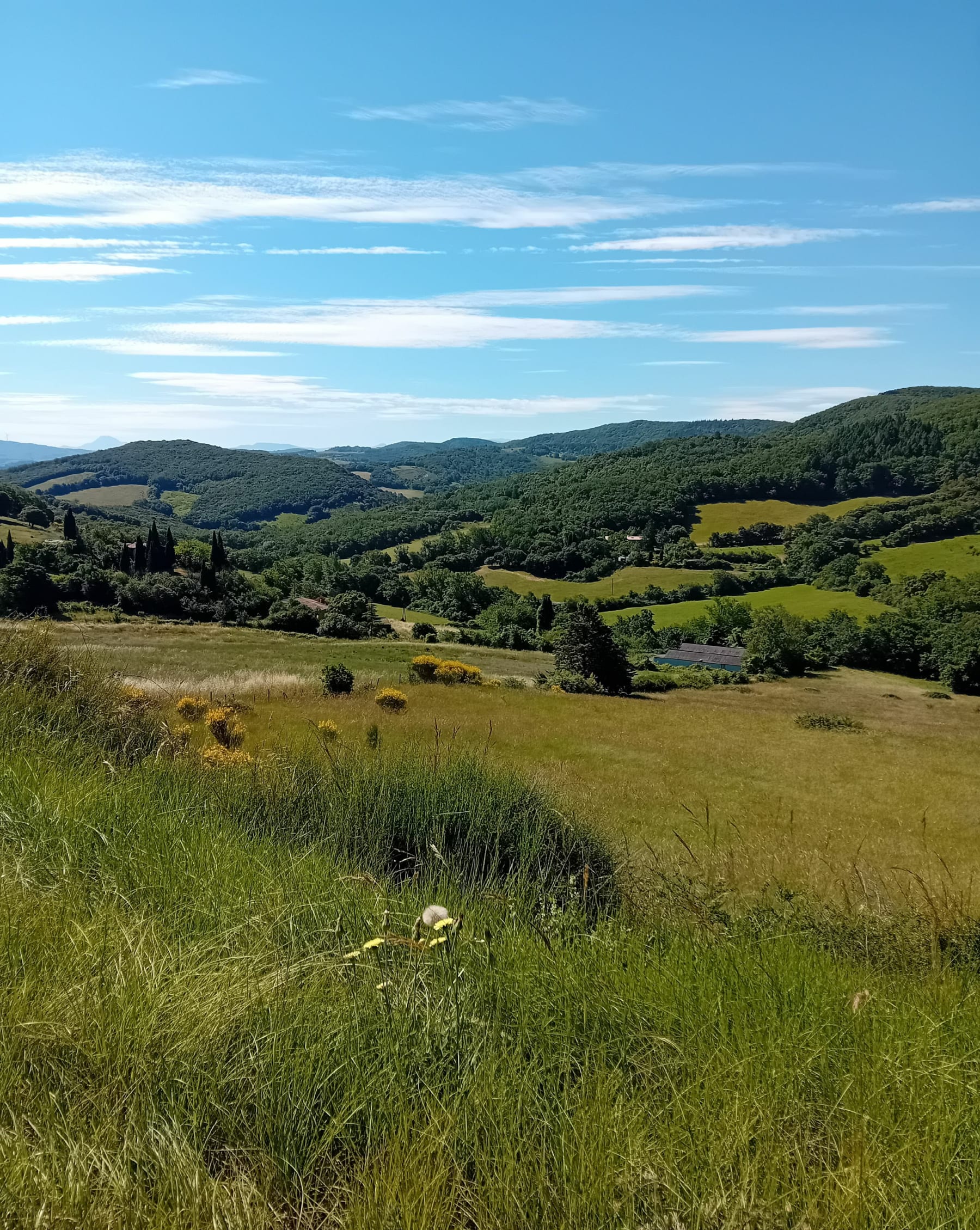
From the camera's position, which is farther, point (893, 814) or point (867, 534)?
point (867, 534)

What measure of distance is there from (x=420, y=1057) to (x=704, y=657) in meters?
79.0

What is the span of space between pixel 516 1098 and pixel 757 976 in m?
1.29

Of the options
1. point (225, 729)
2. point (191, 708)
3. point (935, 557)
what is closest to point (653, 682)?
→ point (191, 708)

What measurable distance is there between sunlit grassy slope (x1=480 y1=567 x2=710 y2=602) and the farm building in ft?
95.0

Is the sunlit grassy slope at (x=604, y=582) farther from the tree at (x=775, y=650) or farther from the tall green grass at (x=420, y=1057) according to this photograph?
the tall green grass at (x=420, y=1057)

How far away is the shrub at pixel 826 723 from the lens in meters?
40.2

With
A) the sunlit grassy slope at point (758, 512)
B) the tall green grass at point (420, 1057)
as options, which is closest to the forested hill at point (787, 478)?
the sunlit grassy slope at point (758, 512)

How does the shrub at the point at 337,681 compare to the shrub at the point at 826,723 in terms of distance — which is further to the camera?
the shrub at the point at 826,723

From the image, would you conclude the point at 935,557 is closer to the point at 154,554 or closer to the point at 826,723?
the point at 826,723

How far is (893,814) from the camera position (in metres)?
21.3

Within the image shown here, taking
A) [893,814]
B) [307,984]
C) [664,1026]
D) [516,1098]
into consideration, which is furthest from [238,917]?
[893,814]

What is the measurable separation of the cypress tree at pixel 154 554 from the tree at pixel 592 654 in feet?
167

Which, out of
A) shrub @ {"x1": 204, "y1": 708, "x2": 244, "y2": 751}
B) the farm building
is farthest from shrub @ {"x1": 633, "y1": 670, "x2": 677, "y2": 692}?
shrub @ {"x1": 204, "y1": 708, "x2": 244, "y2": 751}

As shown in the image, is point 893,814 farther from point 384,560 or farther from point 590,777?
point 384,560
